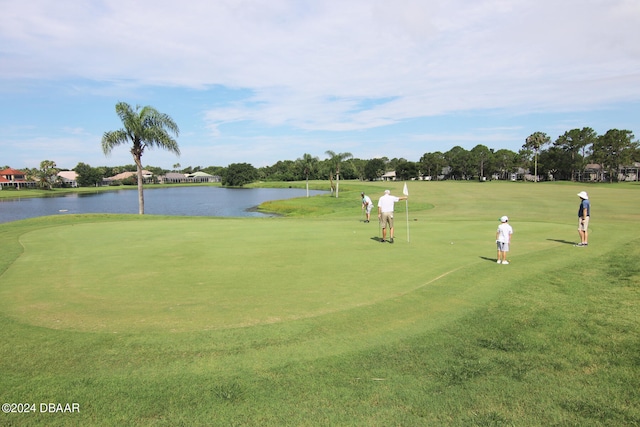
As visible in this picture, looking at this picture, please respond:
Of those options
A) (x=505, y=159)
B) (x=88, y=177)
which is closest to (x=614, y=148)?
(x=505, y=159)

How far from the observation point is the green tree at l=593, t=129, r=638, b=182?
10275cm

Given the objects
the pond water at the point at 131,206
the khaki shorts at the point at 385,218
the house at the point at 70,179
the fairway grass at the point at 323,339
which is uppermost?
the house at the point at 70,179

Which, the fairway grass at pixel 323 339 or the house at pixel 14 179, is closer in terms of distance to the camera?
the fairway grass at pixel 323 339

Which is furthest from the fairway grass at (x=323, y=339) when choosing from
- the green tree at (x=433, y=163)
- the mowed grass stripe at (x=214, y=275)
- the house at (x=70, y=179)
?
the house at (x=70, y=179)

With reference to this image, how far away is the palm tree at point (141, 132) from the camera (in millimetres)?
40438

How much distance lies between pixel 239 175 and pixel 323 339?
17268 cm

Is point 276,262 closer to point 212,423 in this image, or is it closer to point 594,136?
point 212,423

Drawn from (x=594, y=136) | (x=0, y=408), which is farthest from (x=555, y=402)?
(x=594, y=136)

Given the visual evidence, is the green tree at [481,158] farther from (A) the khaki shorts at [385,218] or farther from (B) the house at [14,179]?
(B) the house at [14,179]

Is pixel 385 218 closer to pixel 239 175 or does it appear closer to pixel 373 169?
pixel 239 175

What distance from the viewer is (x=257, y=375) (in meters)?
5.72

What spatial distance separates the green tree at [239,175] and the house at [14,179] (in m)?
70.8

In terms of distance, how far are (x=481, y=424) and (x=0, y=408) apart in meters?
5.61

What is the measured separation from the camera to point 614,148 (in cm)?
10412
